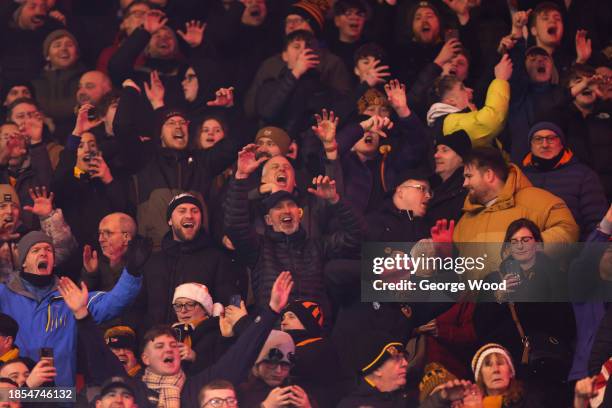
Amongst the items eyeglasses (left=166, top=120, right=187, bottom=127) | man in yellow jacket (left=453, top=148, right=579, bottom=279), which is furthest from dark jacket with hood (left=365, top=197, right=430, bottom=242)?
eyeglasses (left=166, top=120, right=187, bottom=127)

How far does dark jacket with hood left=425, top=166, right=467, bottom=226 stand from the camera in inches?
504

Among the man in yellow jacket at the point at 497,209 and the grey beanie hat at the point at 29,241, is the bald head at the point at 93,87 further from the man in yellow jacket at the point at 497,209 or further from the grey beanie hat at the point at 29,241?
the man in yellow jacket at the point at 497,209

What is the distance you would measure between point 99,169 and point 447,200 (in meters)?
2.46

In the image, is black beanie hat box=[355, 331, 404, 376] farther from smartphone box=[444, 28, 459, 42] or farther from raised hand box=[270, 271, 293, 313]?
smartphone box=[444, 28, 459, 42]

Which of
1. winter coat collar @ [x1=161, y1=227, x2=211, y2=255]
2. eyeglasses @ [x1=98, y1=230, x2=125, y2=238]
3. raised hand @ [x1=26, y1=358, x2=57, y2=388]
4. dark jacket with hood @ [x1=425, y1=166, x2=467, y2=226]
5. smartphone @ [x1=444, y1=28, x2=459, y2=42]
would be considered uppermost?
smartphone @ [x1=444, y1=28, x2=459, y2=42]

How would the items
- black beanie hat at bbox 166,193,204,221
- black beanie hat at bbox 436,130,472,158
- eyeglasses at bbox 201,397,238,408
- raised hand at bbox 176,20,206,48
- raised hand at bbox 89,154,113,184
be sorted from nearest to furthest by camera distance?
1. eyeglasses at bbox 201,397,238,408
2. black beanie hat at bbox 166,193,204,221
3. black beanie hat at bbox 436,130,472,158
4. raised hand at bbox 89,154,113,184
5. raised hand at bbox 176,20,206,48

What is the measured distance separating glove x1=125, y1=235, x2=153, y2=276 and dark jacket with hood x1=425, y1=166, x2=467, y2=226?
1.95 meters

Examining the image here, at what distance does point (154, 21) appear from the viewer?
13516mm

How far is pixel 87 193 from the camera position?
13055 millimetres

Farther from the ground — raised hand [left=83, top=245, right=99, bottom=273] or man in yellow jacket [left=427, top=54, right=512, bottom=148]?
man in yellow jacket [left=427, top=54, right=512, bottom=148]

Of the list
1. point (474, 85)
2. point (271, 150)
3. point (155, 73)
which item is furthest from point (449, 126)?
point (155, 73)

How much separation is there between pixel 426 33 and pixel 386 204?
1.36 metres

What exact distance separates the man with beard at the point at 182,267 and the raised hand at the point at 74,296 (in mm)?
357

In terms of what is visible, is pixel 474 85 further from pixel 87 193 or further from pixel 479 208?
pixel 87 193
